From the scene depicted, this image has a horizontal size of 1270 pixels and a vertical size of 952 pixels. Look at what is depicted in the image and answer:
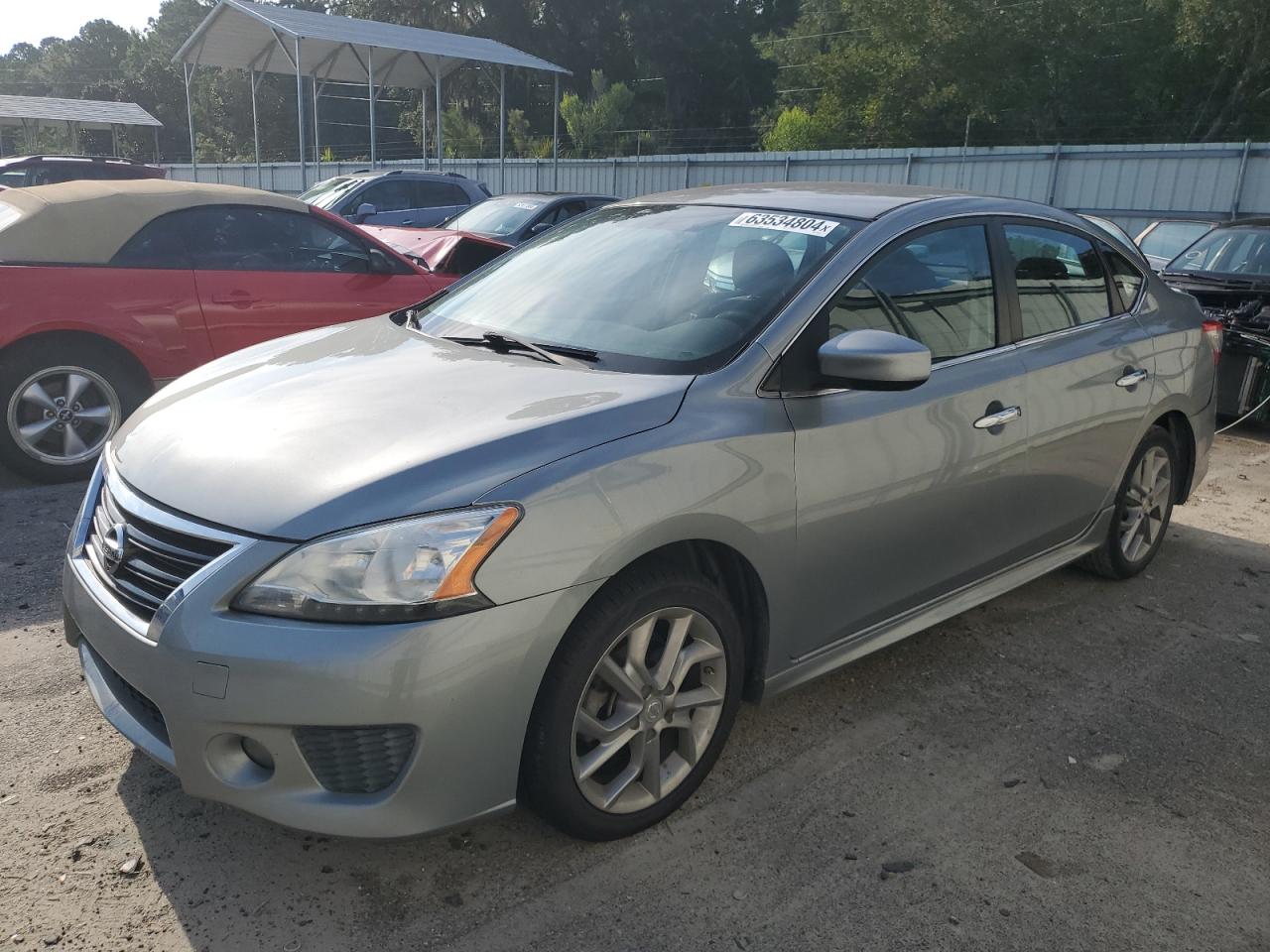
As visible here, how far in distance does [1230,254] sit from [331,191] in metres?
11.2

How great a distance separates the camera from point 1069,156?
65.4 ft

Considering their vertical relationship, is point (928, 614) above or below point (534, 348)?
below

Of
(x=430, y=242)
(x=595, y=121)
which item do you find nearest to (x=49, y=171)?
(x=430, y=242)

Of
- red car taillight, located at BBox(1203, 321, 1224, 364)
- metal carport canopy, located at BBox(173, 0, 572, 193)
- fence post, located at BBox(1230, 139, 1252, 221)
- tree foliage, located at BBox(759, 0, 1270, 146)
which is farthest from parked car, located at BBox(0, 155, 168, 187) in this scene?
tree foliage, located at BBox(759, 0, 1270, 146)

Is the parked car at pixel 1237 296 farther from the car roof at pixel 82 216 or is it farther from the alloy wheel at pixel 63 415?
the alloy wheel at pixel 63 415

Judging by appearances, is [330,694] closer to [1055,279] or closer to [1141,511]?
[1055,279]

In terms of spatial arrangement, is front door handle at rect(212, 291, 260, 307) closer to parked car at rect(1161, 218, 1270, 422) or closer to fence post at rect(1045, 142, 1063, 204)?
parked car at rect(1161, 218, 1270, 422)

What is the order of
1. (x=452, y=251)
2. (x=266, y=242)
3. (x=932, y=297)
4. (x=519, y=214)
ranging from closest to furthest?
(x=932, y=297) → (x=266, y=242) → (x=452, y=251) → (x=519, y=214)

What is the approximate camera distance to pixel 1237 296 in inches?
319

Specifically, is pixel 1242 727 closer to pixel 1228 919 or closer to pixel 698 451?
pixel 1228 919

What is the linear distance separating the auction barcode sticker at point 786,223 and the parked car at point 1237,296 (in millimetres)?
4321

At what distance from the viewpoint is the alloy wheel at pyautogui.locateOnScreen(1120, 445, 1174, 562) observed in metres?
4.60

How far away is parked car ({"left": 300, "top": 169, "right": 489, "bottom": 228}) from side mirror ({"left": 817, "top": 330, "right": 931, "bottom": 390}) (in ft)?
38.3

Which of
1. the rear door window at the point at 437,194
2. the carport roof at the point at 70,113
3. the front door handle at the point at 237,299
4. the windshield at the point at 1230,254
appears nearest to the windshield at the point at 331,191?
the rear door window at the point at 437,194
